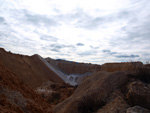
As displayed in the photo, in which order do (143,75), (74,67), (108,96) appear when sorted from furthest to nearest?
1. (74,67)
2. (143,75)
3. (108,96)

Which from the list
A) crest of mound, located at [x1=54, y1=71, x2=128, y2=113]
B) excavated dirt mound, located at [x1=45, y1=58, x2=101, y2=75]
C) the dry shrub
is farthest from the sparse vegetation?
excavated dirt mound, located at [x1=45, y1=58, x2=101, y2=75]

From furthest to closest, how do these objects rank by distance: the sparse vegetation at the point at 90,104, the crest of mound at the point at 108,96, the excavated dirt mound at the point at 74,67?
the excavated dirt mound at the point at 74,67 < the sparse vegetation at the point at 90,104 < the crest of mound at the point at 108,96

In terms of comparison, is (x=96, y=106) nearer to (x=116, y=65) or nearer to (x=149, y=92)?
(x=149, y=92)

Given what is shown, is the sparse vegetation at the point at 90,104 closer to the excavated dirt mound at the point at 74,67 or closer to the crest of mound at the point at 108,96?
the crest of mound at the point at 108,96

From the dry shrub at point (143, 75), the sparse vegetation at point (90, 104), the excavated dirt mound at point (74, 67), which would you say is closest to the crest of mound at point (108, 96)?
the sparse vegetation at point (90, 104)

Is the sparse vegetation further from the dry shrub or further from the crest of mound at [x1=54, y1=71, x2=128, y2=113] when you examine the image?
the dry shrub

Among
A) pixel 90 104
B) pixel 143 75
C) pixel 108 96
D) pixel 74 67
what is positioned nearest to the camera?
pixel 90 104

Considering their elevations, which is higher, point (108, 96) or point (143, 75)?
point (143, 75)

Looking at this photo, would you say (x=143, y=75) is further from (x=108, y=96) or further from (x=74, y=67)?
(x=74, y=67)

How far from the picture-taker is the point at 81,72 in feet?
199

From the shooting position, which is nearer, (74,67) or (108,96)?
(108,96)

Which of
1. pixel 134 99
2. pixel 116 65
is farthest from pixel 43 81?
pixel 134 99

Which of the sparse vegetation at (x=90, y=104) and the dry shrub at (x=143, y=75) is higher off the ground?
the dry shrub at (x=143, y=75)

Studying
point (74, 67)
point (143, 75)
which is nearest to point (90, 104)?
point (143, 75)
